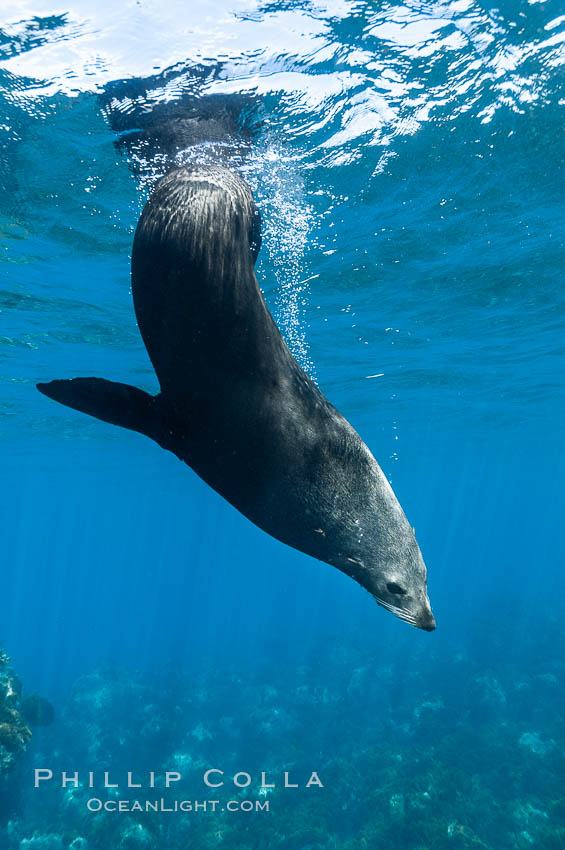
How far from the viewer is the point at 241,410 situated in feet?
7.29

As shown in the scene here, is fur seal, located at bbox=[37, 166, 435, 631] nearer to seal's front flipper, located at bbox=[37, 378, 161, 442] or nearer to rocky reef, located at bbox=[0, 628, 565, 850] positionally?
seal's front flipper, located at bbox=[37, 378, 161, 442]

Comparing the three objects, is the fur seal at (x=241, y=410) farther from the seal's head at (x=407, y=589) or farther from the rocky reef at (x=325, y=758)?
the rocky reef at (x=325, y=758)

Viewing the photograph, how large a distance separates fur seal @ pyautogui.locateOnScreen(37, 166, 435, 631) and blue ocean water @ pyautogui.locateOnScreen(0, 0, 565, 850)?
3.95m

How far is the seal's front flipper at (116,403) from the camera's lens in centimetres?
240

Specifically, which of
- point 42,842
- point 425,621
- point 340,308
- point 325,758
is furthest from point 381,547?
point 325,758

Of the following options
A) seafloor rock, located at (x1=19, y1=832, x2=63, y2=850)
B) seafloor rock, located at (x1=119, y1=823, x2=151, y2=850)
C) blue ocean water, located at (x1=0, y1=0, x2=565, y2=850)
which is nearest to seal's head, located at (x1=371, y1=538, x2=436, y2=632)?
blue ocean water, located at (x1=0, y1=0, x2=565, y2=850)

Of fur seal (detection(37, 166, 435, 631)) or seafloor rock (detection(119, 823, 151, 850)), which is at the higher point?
fur seal (detection(37, 166, 435, 631))

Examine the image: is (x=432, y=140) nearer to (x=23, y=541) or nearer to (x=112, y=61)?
(x=112, y=61)

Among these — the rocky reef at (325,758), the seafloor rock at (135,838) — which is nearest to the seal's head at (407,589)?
the rocky reef at (325,758)

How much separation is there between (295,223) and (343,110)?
2.77 meters

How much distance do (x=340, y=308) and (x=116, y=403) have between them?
12.4 meters

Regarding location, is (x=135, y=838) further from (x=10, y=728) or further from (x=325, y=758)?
(x=325, y=758)

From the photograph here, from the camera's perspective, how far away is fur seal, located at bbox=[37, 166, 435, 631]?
2.20 meters

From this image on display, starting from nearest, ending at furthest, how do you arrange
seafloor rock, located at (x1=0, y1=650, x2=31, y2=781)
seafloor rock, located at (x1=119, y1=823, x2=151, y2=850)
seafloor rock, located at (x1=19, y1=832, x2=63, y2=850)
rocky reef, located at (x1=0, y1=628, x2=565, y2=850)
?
1. rocky reef, located at (x1=0, y1=628, x2=565, y2=850)
2. seafloor rock, located at (x1=0, y1=650, x2=31, y2=781)
3. seafloor rock, located at (x1=119, y1=823, x2=151, y2=850)
4. seafloor rock, located at (x1=19, y1=832, x2=63, y2=850)
